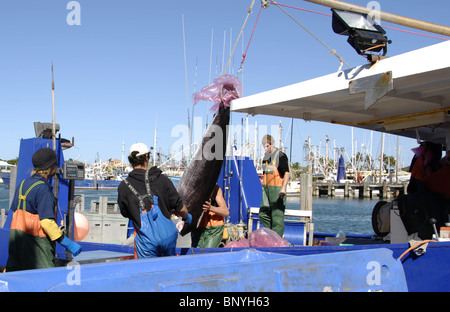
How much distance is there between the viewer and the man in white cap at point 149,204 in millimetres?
3742

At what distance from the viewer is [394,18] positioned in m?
4.61

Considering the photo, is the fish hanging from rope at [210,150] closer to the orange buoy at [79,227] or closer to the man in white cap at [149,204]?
the orange buoy at [79,227]

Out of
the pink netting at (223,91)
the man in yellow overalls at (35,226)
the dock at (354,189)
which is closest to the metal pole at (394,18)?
the pink netting at (223,91)

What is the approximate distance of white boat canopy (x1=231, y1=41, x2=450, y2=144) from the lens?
12.9 feet

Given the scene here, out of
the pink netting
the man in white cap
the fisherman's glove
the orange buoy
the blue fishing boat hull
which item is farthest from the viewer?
the orange buoy

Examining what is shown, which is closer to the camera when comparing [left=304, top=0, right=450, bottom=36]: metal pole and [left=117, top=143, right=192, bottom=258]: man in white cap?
[left=117, top=143, right=192, bottom=258]: man in white cap

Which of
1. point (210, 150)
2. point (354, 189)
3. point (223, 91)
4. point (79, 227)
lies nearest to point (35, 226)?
point (79, 227)

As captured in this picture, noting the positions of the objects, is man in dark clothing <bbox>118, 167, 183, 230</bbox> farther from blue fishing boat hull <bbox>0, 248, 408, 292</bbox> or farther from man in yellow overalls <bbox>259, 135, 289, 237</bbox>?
man in yellow overalls <bbox>259, 135, 289, 237</bbox>

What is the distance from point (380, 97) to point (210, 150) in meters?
2.55

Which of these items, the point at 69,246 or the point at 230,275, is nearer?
the point at 230,275

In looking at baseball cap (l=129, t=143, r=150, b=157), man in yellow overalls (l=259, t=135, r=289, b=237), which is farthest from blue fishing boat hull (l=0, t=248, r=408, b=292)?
man in yellow overalls (l=259, t=135, r=289, b=237)

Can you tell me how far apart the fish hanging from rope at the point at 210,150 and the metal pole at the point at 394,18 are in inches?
68.7

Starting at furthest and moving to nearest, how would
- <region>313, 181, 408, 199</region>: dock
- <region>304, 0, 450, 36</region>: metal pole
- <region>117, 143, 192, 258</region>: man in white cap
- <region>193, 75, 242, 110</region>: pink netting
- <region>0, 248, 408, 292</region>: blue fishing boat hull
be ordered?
<region>313, 181, 408, 199</region>: dock, <region>193, 75, 242, 110</region>: pink netting, <region>304, 0, 450, 36</region>: metal pole, <region>117, 143, 192, 258</region>: man in white cap, <region>0, 248, 408, 292</region>: blue fishing boat hull

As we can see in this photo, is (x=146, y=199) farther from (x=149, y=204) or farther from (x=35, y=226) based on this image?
(x=35, y=226)
